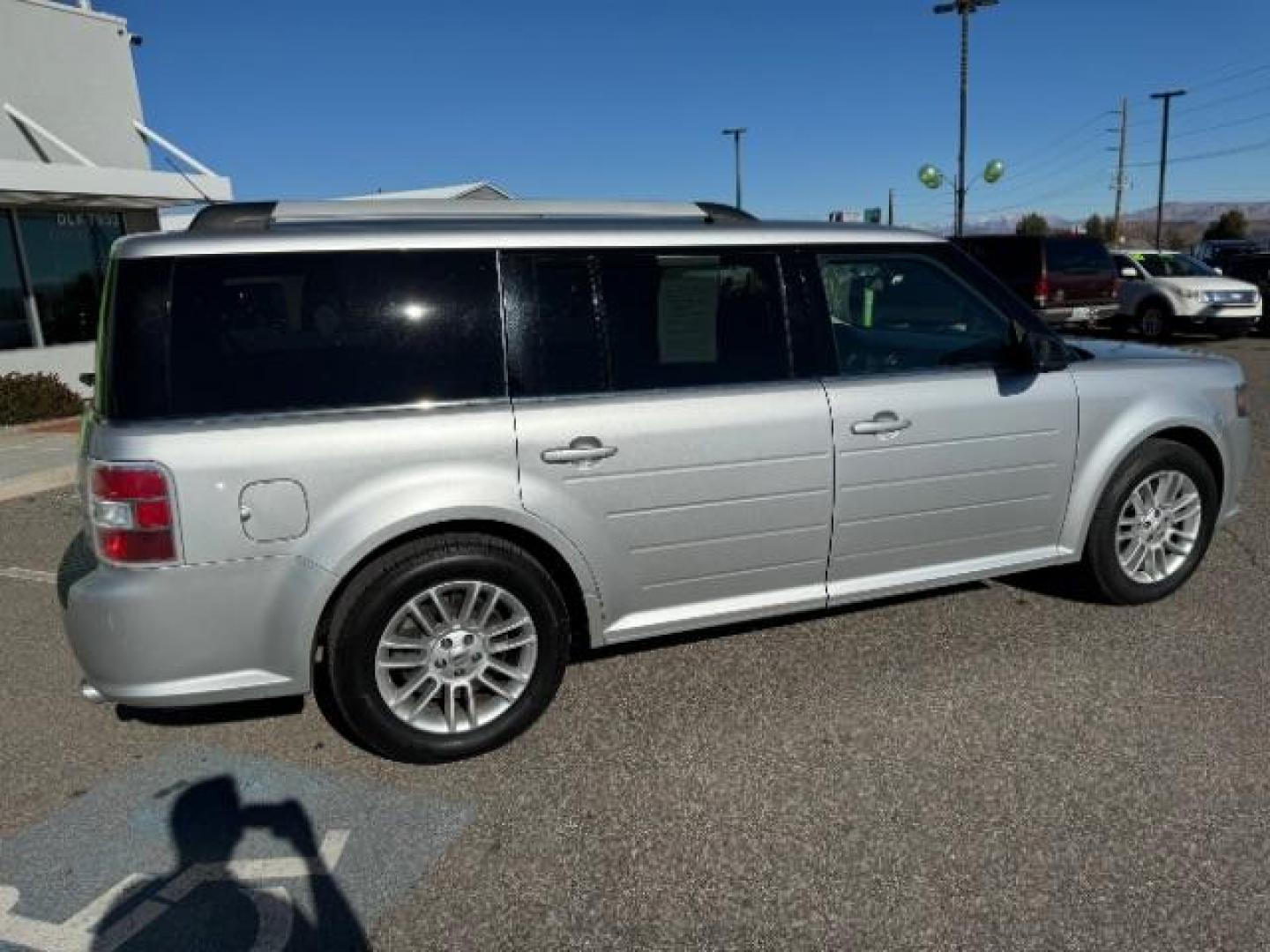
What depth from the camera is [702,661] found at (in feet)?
12.7

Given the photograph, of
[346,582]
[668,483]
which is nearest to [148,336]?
[346,582]

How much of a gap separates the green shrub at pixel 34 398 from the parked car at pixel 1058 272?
14.0m

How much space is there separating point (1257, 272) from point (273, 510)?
20604 millimetres

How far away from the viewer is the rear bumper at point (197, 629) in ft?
9.03

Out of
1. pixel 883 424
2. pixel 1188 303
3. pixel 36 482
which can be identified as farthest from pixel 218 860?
pixel 1188 303

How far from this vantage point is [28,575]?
5340mm

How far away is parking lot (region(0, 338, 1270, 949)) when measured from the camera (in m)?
2.38

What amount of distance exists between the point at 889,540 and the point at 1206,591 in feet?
6.33

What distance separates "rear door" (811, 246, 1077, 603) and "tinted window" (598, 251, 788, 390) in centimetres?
27

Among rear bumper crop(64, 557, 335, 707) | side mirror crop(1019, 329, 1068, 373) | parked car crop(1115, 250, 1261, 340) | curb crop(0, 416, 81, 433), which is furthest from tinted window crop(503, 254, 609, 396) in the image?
parked car crop(1115, 250, 1261, 340)

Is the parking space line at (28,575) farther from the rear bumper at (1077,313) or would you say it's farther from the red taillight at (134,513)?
the rear bumper at (1077,313)

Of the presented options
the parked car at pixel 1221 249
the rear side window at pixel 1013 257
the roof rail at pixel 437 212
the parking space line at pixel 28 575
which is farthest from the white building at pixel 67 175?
the parked car at pixel 1221 249

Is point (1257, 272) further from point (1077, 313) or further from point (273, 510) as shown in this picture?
point (273, 510)

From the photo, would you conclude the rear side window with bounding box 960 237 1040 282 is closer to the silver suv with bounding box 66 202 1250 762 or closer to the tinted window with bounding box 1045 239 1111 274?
the tinted window with bounding box 1045 239 1111 274
